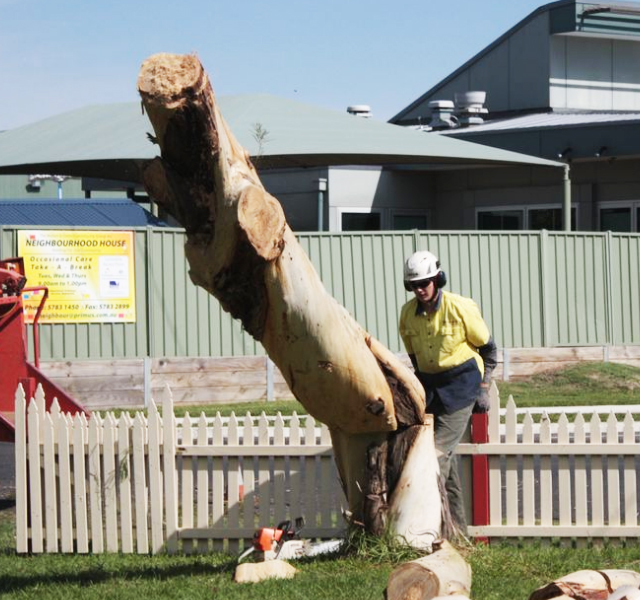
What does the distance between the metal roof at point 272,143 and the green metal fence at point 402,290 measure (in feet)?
6.84

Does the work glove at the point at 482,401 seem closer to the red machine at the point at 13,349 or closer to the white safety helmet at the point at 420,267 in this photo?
the white safety helmet at the point at 420,267

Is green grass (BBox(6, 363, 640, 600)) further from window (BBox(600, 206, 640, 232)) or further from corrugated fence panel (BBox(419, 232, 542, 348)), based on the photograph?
window (BBox(600, 206, 640, 232))

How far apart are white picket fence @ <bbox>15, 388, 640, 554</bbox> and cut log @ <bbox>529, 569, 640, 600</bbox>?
94.0 inches

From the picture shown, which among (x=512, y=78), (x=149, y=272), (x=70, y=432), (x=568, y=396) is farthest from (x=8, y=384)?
(x=512, y=78)

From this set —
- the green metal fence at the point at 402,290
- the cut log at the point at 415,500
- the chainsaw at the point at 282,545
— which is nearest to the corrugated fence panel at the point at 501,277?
the green metal fence at the point at 402,290

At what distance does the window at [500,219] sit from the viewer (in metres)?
27.6

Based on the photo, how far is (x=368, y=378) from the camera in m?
7.59

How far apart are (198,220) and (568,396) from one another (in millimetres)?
12402

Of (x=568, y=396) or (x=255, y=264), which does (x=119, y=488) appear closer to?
(x=255, y=264)

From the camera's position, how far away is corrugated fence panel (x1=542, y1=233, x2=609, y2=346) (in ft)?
68.1

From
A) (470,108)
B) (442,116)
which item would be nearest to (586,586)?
(442,116)

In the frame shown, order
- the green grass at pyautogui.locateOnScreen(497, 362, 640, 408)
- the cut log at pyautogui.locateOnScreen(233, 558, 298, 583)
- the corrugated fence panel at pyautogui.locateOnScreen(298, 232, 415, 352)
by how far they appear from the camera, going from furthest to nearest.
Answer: the corrugated fence panel at pyautogui.locateOnScreen(298, 232, 415, 352)
the green grass at pyautogui.locateOnScreen(497, 362, 640, 408)
the cut log at pyautogui.locateOnScreen(233, 558, 298, 583)

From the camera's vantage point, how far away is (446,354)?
8406 millimetres

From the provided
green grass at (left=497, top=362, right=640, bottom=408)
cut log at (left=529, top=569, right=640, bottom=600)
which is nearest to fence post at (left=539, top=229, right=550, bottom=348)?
green grass at (left=497, top=362, right=640, bottom=408)
